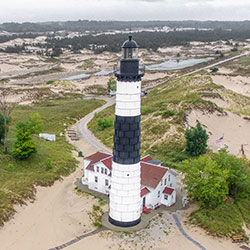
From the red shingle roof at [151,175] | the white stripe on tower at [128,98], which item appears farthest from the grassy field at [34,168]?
the white stripe on tower at [128,98]

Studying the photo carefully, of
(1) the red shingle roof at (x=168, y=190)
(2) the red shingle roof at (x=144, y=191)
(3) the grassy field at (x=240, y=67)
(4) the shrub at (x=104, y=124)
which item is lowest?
(4) the shrub at (x=104, y=124)

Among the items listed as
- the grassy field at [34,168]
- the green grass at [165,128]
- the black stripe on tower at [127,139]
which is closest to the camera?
the black stripe on tower at [127,139]

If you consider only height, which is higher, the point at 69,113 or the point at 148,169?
the point at 148,169

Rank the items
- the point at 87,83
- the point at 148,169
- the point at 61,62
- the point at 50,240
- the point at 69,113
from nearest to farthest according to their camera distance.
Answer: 1. the point at 50,240
2. the point at 148,169
3. the point at 69,113
4. the point at 87,83
5. the point at 61,62

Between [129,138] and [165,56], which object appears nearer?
[129,138]

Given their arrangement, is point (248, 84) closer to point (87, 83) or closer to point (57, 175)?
point (87, 83)

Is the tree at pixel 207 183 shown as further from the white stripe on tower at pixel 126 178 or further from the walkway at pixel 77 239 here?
the walkway at pixel 77 239

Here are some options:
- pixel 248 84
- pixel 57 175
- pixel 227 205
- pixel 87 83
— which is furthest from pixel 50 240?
pixel 87 83
